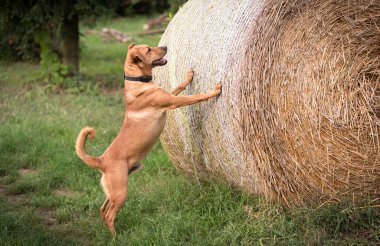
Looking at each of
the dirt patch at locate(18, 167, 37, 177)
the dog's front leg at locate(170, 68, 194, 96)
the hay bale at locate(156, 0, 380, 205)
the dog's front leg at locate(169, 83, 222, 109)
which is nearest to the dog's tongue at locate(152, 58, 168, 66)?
the dog's front leg at locate(170, 68, 194, 96)

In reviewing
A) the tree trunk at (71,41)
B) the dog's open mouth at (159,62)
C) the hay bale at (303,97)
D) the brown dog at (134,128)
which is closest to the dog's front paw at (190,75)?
the brown dog at (134,128)

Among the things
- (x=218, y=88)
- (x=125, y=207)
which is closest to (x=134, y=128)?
(x=125, y=207)

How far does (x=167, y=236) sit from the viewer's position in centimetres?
500

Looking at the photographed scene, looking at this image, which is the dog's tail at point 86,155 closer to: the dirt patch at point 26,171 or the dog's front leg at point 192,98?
the dog's front leg at point 192,98

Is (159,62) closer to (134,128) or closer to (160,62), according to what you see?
(160,62)

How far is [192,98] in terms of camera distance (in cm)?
543

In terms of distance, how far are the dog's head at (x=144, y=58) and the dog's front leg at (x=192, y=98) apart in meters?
0.48

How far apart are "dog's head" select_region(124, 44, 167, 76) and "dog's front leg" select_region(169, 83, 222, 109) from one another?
0.48 metres

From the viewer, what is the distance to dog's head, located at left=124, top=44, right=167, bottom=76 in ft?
19.1

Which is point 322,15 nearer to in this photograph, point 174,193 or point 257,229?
point 257,229

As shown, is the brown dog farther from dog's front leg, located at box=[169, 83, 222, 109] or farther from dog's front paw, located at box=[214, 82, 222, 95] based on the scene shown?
dog's front paw, located at box=[214, 82, 222, 95]

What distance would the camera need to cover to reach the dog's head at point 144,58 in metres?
5.83

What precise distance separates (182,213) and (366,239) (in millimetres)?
1789

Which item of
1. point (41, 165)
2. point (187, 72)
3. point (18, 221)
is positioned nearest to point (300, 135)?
point (187, 72)
